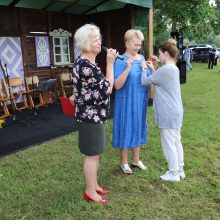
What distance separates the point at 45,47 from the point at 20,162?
5410 millimetres

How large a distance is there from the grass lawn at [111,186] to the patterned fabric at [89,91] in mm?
916

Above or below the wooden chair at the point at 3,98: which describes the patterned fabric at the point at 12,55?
above

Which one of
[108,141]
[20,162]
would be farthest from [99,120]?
[108,141]

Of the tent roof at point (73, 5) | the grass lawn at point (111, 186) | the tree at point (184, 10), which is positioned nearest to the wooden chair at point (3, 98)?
the tent roof at point (73, 5)

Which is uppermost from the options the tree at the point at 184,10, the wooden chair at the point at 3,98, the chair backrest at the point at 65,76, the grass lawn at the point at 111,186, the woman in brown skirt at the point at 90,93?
the tree at the point at 184,10

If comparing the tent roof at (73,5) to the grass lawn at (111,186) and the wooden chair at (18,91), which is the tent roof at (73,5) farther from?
the grass lawn at (111,186)

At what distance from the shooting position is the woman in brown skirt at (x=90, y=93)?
287cm

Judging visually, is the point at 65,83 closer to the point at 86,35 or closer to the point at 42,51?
the point at 42,51

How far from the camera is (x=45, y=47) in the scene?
9.20 m

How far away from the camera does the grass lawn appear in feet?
10.1

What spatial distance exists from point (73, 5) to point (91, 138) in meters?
6.94

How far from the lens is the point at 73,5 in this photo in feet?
29.8

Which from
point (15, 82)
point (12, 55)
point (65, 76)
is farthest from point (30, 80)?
point (65, 76)

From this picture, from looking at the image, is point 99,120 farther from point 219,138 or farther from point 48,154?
point 219,138
